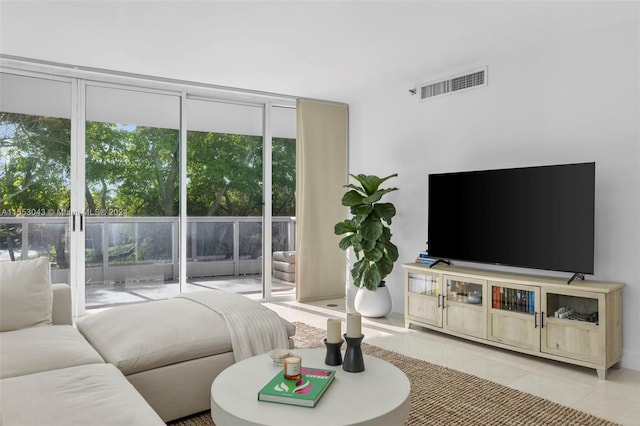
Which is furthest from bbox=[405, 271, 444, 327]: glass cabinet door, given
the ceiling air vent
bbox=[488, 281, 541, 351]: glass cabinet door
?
the ceiling air vent

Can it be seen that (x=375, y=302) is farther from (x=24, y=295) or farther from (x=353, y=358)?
(x=24, y=295)

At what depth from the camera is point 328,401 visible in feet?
5.77

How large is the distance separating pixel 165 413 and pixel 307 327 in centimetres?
215

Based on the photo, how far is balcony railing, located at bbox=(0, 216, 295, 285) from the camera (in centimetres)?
443

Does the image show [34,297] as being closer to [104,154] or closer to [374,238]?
[104,154]

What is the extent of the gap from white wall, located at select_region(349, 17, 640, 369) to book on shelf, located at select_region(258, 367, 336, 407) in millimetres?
2601

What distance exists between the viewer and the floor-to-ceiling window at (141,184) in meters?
4.39

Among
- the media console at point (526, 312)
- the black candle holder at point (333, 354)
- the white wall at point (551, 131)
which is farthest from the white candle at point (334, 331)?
the white wall at point (551, 131)

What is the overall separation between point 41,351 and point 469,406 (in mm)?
2250

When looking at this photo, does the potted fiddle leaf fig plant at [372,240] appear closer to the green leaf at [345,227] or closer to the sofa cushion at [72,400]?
the green leaf at [345,227]

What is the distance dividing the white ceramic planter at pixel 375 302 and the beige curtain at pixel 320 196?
984mm

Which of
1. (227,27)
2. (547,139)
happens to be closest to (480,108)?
(547,139)

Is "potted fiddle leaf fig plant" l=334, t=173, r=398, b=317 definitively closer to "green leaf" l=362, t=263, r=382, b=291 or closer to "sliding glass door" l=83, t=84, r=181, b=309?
"green leaf" l=362, t=263, r=382, b=291

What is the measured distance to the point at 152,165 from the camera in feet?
16.2
